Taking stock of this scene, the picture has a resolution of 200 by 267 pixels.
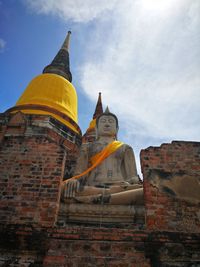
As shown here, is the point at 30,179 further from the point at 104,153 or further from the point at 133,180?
the point at 104,153

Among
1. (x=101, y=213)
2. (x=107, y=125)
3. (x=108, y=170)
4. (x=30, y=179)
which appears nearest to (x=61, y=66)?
(x=107, y=125)

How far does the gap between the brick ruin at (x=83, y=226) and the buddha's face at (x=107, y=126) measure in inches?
117

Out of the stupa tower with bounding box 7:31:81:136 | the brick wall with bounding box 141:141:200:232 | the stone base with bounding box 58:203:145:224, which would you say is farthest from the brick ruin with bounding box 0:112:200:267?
the stupa tower with bounding box 7:31:81:136

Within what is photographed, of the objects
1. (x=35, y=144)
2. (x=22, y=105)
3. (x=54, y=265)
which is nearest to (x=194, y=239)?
(x=54, y=265)

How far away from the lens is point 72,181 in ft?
18.7

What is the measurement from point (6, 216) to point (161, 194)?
8.29ft

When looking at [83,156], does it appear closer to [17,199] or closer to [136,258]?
[17,199]

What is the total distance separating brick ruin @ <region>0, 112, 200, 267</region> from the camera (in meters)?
3.81

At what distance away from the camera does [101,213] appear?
16.6ft

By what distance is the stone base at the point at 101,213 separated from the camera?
4.96 metres

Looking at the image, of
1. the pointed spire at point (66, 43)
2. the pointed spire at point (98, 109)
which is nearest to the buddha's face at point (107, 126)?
the pointed spire at point (98, 109)

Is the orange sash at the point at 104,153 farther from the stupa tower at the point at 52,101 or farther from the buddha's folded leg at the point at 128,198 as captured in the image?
the stupa tower at the point at 52,101

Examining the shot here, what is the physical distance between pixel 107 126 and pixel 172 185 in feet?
12.4

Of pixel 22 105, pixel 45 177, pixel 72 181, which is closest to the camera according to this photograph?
pixel 45 177
